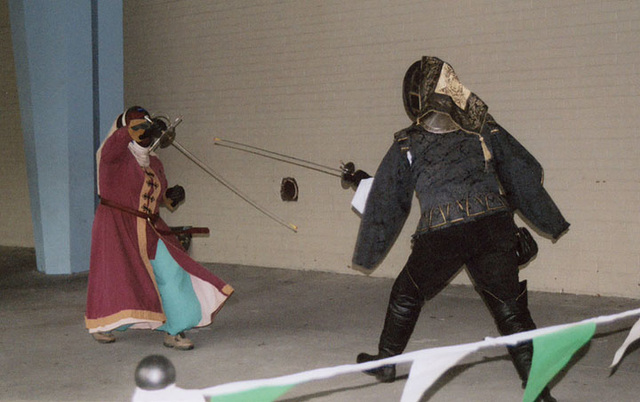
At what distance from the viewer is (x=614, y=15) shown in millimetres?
6367

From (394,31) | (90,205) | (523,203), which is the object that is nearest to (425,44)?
(394,31)

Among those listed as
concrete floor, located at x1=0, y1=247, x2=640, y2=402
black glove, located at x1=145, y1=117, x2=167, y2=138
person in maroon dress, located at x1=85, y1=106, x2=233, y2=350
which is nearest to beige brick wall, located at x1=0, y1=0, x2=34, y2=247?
concrete floor, located at x1=0, y1=247, x2=640, y2=402

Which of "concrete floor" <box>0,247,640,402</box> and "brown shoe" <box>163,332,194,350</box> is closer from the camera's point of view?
"concrete floor" <box>0,247,640,402</box>

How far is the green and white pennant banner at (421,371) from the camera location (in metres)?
1.94

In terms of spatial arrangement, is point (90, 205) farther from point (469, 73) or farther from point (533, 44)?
point (533, 44)

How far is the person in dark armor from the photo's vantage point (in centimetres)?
391

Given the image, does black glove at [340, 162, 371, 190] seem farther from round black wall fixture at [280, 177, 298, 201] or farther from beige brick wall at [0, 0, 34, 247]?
beige brick wall at [0, 0, 34, 247]

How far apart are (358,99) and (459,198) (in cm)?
417

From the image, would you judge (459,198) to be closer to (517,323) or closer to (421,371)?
(517,323)

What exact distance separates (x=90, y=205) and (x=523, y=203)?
6.00 m

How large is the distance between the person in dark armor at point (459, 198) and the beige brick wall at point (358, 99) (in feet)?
9.00

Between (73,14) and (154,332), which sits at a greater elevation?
(73,14)

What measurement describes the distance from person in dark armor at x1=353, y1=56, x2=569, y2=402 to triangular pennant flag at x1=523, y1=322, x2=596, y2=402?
1.21 m

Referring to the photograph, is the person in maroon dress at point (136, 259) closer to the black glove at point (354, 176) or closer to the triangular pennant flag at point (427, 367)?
the black glove at point (354, 176)
